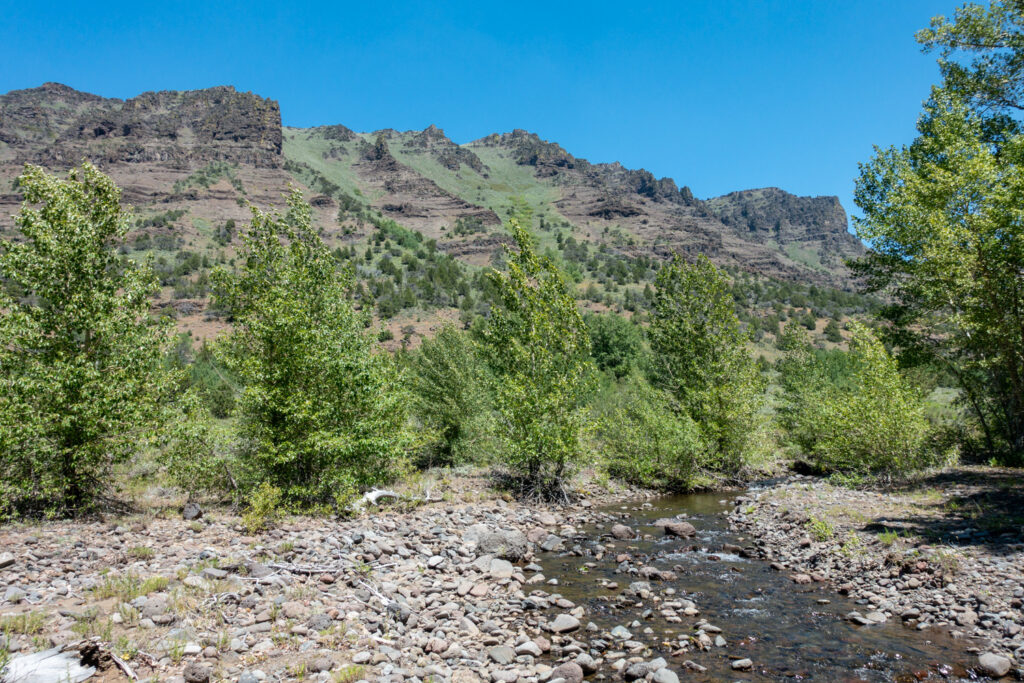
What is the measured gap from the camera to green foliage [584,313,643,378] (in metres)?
45.8

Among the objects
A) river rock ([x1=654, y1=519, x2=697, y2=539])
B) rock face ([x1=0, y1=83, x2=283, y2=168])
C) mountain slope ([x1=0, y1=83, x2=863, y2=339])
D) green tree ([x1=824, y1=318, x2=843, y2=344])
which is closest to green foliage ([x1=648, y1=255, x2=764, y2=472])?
river rock ([x1=654, y1=519, x2=697, y2=539])

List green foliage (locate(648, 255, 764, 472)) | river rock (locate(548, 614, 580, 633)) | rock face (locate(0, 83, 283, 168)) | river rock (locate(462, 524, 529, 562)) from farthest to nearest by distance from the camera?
rock face (locate(0, 83, 283, 168))
green foliage (locate(648, 255, 764, 472))
river rock (locate(462, 524, 529, 562))
river rock (locate(548, 614, 580, 633))

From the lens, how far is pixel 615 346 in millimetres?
47000

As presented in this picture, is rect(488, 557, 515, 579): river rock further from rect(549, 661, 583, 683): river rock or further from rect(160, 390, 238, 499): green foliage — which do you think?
rect(160, 390, 238, 499): green foliage

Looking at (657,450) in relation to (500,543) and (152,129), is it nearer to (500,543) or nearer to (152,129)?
(500,543)

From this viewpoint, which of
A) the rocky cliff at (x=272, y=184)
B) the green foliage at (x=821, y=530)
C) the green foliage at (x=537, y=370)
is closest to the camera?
the green foliage at (x=821, y=530)

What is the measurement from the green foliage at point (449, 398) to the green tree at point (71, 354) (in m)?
12.9

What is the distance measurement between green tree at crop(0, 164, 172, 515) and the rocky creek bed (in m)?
1.37

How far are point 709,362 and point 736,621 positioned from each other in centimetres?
1588

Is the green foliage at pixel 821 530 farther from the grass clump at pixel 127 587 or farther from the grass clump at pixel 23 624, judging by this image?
the grass clump at pixel 23 624

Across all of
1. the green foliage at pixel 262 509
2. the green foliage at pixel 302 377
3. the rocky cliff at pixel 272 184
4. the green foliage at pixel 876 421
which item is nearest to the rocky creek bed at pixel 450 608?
the green foliage at pixel 262 509

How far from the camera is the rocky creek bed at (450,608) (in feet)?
20.6

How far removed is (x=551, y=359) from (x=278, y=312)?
9.27m

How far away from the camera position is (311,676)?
5.80m
